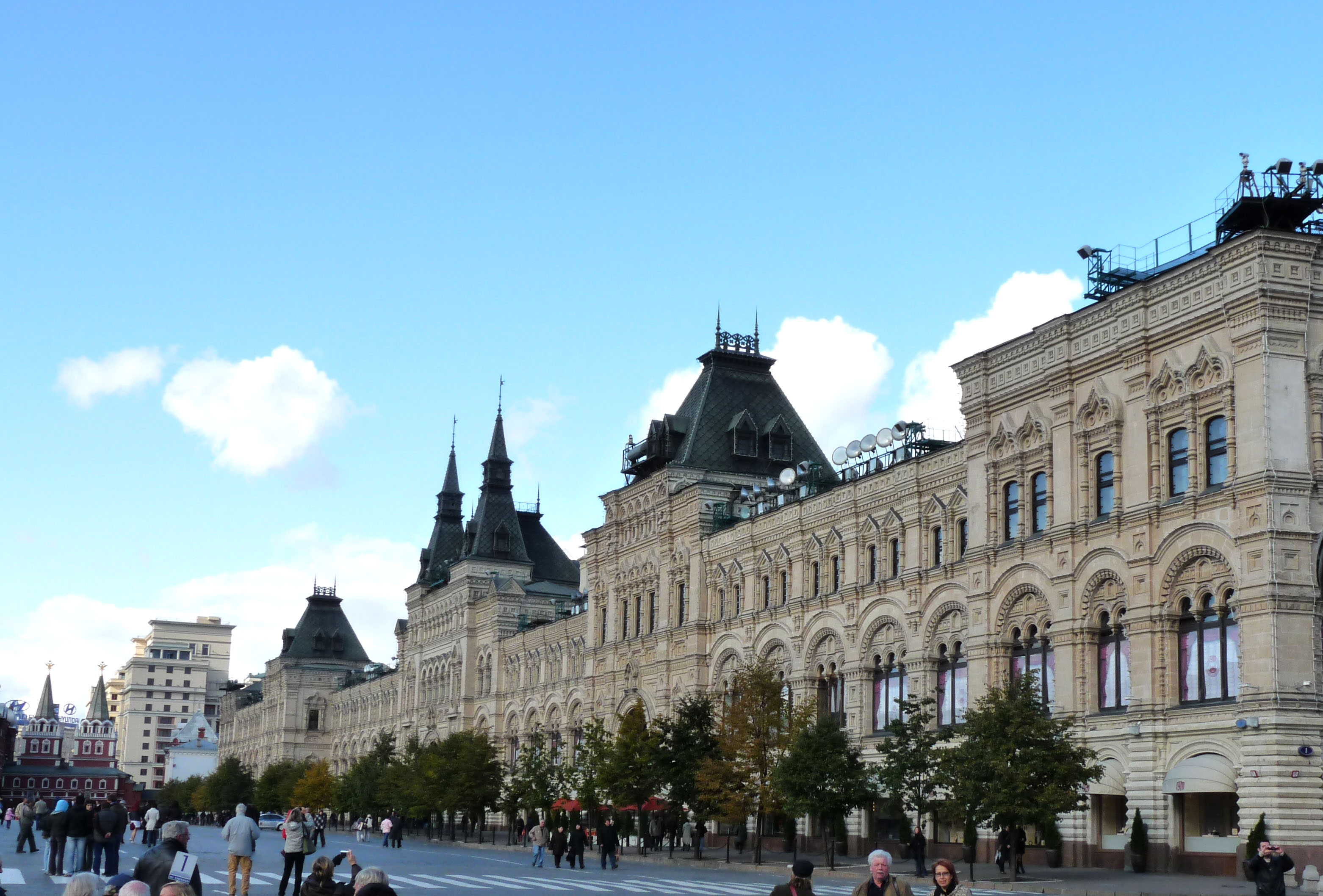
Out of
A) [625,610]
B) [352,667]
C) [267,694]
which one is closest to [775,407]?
[625,610]

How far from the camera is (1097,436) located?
48.0m

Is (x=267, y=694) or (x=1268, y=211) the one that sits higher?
(x=1268, y=211)

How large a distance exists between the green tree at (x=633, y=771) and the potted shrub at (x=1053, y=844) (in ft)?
70.2

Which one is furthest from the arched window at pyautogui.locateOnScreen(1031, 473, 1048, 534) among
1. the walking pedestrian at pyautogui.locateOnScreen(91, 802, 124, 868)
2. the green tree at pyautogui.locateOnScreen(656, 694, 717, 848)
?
the walking pedestrian at pyautogui.locateOnScreen(91, 802, 124, 868)

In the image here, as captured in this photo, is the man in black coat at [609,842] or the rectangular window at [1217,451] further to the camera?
the man in black coat at [609,842]

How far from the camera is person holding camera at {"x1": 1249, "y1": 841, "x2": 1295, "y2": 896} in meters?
23.0

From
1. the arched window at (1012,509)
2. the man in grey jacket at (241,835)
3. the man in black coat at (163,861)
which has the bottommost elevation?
the man in grey jacket at (241,835)

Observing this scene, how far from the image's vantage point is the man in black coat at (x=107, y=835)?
3538cm

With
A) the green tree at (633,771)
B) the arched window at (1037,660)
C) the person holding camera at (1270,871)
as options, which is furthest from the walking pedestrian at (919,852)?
the person holding camera at (1270,871)

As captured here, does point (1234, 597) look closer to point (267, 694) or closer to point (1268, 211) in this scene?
point (1268, 211)

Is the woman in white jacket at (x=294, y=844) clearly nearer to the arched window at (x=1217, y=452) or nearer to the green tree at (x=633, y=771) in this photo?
the arched window at (x=1217, y=452)

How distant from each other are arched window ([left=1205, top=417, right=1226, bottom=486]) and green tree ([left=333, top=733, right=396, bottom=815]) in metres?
72.9

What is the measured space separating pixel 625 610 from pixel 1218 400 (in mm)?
44479

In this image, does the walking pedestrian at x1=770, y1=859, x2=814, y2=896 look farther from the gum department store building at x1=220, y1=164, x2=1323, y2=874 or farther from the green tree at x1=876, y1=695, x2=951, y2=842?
the green tree at x1=876, y1=695, x2=951, y2=842
